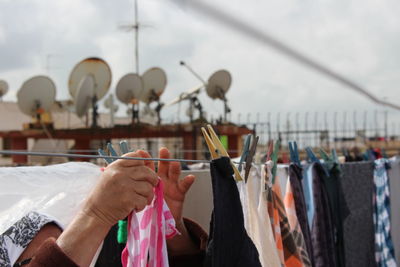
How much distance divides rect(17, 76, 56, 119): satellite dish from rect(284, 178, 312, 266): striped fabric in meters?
10.2

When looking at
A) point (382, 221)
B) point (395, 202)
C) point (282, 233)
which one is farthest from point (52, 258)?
point (395, 202)

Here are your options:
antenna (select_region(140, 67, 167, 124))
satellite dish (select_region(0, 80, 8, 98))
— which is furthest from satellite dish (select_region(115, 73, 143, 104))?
satellite dish (select_region(0, 80, 8, 98))

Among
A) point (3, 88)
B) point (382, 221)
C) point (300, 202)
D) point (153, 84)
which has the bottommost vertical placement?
point (382, 221)

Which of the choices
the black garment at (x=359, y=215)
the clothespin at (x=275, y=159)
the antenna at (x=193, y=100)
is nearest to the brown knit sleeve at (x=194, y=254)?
the clothespin at (x=275, y=159)

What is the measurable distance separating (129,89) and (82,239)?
472 inches

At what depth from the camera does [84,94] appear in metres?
11.5

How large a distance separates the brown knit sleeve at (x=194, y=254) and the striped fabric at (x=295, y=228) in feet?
1.39

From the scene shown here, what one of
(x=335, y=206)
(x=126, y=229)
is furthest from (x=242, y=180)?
(x=335, y=206)

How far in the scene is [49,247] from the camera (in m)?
1.03

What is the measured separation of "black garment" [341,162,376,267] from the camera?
2.89m

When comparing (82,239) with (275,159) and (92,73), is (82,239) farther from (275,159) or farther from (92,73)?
(92,73)

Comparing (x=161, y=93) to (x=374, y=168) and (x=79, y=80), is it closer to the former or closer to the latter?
(x=79, y=80)

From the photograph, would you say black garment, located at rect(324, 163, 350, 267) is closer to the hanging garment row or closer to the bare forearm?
the hanging garment row

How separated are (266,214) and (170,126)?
964 cm
